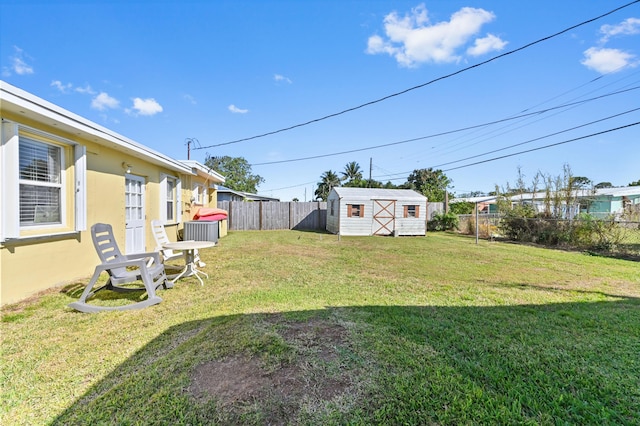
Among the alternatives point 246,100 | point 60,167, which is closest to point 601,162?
point 246,100

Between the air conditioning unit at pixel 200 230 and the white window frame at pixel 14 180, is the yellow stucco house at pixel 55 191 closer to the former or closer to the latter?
the white window frame at pixel 14 180

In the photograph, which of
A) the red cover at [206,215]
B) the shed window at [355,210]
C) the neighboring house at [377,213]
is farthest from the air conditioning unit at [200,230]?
the shed window at [355,210]

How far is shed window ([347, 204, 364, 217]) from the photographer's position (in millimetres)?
14430

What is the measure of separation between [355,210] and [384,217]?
1.72 meters

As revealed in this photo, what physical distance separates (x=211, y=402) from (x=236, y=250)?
22.3 ft

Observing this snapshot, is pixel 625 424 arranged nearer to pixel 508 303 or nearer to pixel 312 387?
pixel 312 387

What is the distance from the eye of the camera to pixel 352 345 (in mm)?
2498

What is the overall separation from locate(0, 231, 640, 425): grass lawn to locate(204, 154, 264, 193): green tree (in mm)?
37416

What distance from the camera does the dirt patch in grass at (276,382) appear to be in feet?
5.67

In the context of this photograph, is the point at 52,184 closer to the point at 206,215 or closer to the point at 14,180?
the point at 14,180

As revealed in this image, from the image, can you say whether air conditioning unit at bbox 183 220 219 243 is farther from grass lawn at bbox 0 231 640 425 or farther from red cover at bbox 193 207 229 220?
grass lawn at bbox 0 231 640 425

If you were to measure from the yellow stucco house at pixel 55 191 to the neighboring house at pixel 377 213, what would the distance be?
31.9 feet

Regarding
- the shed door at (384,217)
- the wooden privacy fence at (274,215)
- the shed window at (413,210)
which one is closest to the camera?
the shed door at (384,217)

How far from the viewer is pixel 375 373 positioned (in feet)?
6.79
